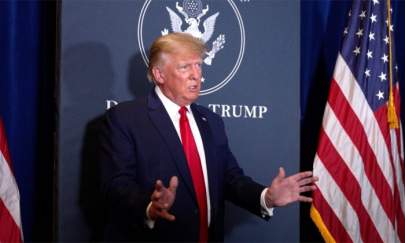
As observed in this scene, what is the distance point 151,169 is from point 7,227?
2.72 ft

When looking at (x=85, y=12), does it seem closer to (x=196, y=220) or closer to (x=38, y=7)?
(x=38, y=7)

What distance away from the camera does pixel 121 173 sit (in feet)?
6.86

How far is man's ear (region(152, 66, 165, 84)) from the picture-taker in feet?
7.61

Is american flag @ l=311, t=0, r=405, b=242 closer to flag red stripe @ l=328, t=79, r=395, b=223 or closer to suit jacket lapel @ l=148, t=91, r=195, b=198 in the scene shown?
flag red stripe @ l=328, t=79, r=395, b=223

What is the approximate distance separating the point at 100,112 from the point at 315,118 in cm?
161

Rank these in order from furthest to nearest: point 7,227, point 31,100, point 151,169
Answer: point 31,100 → point 7,227 → point 151,169

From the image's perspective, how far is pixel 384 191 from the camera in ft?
10.0

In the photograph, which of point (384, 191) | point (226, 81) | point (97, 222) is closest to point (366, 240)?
point (384, 191)

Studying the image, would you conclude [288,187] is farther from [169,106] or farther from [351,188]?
[351,188]

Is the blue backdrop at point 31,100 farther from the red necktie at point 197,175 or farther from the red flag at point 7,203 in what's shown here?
the red necktie at point 197,175

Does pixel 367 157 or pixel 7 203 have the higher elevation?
pixel 367 157

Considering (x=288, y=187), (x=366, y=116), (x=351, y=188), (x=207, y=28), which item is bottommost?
(x=351, y=188)

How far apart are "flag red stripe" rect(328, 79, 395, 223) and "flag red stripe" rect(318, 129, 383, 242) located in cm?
11

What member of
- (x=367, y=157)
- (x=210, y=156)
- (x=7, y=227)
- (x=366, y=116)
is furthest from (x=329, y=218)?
(x=7, y=227)
